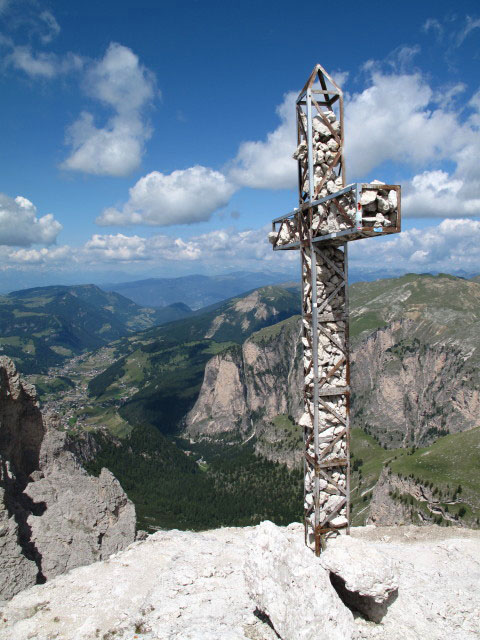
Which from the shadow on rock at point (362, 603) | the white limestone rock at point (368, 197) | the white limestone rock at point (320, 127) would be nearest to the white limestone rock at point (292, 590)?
the shadow on rock at point (362, 603)

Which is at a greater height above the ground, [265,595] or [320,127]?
[320,127]

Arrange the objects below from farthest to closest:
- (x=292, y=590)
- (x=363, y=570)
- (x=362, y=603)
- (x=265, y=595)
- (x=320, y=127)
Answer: (x=320, y=127) → (x=362, y=603) → (x=363, y=570) → (x=265, y=595) → (x=292, y=590)

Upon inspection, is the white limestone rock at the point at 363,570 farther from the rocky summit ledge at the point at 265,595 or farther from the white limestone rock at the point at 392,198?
the white limestone rock at the point at 392,198

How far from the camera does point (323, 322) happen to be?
10727 mm

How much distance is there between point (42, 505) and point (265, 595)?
19519mm

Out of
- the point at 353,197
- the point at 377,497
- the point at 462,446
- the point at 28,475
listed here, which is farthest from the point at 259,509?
the point at 353,197

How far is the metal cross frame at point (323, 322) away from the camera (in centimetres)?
1049

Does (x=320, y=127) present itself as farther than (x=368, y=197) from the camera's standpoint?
Yes

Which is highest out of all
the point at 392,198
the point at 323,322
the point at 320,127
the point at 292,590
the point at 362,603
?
the point at 320,127

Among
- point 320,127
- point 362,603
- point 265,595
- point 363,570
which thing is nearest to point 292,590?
point 265,595

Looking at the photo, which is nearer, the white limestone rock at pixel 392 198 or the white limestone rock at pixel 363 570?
the white limestone rock at pixel 392 198

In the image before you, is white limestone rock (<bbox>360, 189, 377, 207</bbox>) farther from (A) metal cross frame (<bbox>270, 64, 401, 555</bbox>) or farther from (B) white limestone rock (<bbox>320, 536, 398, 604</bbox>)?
(B) white limestone rock (<bbox>320, 536, 398, 604</bbox>)

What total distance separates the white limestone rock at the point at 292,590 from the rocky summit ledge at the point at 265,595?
0.07ft

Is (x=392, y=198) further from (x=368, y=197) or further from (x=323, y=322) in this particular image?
(x=323, y=322)
